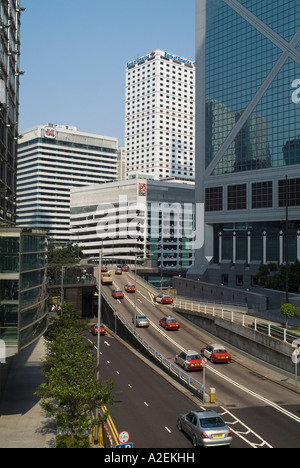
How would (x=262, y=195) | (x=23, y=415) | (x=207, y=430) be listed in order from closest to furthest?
1. (x=207, y=430)
2. (x=23, y=415)
3. (x=262, y=195)

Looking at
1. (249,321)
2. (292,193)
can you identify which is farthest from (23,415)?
(292,193)

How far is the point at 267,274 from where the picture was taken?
75.0m

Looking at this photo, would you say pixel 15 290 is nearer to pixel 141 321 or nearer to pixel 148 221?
pixel 141 321

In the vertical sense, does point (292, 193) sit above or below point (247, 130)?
below

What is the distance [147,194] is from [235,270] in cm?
10027

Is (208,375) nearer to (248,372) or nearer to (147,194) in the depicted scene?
(248,372)

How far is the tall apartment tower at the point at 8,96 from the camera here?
49.0 metres

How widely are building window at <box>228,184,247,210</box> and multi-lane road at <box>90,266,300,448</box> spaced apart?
144 feet

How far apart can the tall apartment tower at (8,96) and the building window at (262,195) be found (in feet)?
152

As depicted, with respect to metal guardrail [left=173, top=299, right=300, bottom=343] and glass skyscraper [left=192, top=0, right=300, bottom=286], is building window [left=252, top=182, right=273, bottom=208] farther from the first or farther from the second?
metal guardrail [left=173, top=299, right=300, bottom=343]

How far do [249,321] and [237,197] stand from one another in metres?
46.7

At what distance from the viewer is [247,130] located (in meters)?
93.2

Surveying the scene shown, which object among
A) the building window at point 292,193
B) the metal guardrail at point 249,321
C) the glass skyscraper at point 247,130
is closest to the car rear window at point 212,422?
the metal guardrail at point 249,321

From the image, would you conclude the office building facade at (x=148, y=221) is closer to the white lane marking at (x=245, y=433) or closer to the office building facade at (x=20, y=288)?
the office building facade at (x=20, y=288)
